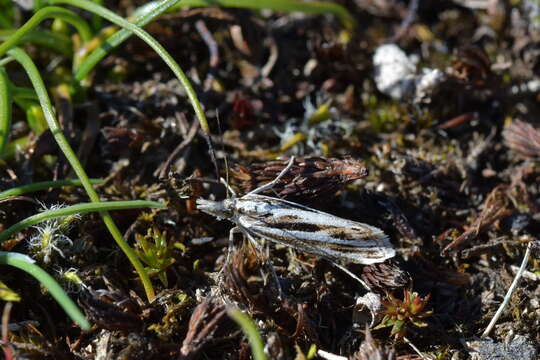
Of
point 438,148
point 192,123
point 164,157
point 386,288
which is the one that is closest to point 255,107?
point 192,123

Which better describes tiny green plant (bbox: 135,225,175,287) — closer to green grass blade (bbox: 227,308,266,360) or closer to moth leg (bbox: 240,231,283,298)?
moth leg (bbox: 240,231,283,298)

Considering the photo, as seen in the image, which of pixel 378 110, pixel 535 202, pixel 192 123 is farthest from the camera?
pixel 378 110

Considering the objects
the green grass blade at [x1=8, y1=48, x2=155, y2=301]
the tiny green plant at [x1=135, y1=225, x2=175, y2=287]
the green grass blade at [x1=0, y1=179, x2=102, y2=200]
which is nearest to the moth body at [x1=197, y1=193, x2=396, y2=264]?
the tiny green plant at [x1=135, y1=225, x2=175, y2=287]

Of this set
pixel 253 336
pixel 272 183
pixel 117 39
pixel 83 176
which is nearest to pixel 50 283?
pixel 83 176

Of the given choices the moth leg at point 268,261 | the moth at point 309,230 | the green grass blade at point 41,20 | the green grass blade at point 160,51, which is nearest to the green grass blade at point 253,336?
the moth leg at point 268,261

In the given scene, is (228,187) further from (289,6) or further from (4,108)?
(289,6)

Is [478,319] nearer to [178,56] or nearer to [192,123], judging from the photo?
[192,123]
